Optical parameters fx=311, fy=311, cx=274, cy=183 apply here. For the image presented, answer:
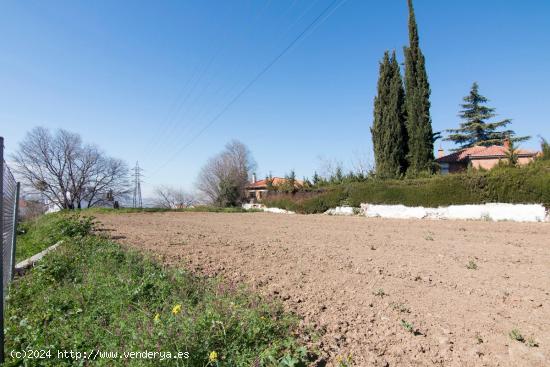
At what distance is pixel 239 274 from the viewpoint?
14.3ft

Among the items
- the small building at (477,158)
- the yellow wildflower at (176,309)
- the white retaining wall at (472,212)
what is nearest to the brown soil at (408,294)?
the yellow wildflower at (176,309)

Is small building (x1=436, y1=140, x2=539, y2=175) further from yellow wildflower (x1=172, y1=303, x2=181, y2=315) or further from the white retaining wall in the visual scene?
yellow wildflower (x1=172, y1=303, x2=181, y2=315)

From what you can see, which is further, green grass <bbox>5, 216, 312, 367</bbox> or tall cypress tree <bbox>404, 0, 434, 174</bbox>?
tall cypress tree <bbox>404, 0, 434, 174</bbox>

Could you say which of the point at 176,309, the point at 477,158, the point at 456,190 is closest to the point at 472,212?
the point at 456,190

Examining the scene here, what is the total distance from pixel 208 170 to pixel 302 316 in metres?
47.2

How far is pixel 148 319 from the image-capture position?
108 inches

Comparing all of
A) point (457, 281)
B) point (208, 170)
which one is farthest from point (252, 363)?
point (208, 170)

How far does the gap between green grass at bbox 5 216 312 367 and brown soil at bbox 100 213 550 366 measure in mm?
439

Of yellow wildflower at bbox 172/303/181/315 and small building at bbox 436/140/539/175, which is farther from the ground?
small building at bbox 436/140/539/175

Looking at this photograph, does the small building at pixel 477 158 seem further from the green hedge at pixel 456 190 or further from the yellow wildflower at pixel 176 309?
the yellow wildflower at pixel 176 309

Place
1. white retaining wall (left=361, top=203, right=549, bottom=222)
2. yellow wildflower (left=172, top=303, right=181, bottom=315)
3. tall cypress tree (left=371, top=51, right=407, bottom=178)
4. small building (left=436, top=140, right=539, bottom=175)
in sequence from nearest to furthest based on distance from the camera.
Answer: yellow wildflower (left=172, top=303, right=181, bottom=315)
white retaining wall (left=361, top=203, right=549, bottom=222)
tall cypress tree (left=371, top=51, right=407, bottom=178)
small building (left=436, top=140, right=539, bottom=175)

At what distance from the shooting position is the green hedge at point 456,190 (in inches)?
513

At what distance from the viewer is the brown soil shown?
2.43 meters

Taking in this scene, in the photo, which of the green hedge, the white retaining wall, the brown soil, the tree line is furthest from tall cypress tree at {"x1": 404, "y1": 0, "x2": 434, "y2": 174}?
the brown soil
